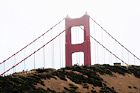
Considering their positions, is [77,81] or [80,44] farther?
[80,44]

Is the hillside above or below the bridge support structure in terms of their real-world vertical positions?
below

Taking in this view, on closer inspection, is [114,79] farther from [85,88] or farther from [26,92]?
[26,92]

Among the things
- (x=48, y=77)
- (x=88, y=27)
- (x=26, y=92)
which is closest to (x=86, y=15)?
(x=88, y=27)

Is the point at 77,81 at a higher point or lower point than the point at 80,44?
lower

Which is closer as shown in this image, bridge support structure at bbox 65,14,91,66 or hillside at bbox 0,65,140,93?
hillside at bbox 0,65,140,93
